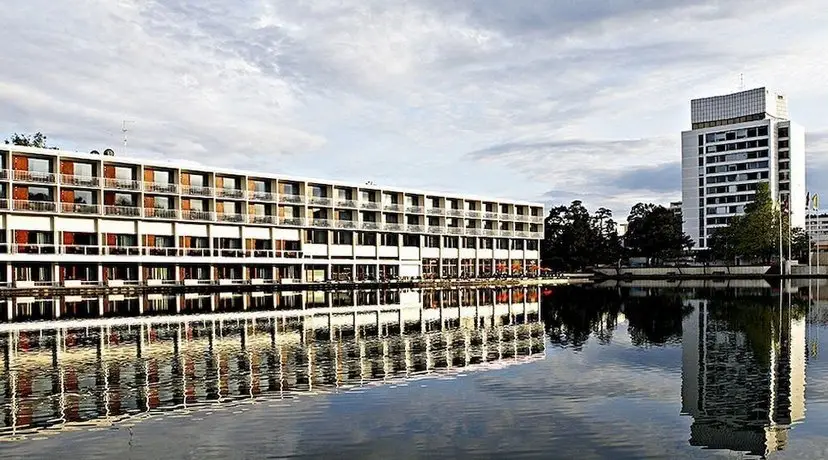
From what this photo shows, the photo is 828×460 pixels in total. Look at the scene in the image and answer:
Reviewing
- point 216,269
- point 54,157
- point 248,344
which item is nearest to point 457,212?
point 216,269

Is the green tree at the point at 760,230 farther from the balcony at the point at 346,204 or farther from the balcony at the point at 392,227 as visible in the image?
the balcony at the point at 346,204

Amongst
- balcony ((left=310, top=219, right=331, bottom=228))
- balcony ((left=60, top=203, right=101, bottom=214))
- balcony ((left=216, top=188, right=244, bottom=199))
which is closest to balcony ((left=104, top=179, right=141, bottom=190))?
balcony ((left=60, top=203, right=101, bottom=214))

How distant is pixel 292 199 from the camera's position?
83750 mm

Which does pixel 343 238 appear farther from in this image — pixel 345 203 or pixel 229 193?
pixel 229 193

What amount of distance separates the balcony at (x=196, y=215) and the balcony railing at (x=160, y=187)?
2.27 metres

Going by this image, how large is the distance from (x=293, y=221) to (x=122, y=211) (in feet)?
61.9

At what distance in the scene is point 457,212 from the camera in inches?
4038

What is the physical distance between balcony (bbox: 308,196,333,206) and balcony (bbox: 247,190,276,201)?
189 inches

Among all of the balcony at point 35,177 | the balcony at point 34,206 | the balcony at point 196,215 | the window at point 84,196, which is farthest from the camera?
the balcony at point 196,215

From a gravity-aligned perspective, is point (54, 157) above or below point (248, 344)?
above

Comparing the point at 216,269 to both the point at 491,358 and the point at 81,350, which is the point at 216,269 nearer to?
the point at 81,350

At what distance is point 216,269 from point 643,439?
65875 millimetres

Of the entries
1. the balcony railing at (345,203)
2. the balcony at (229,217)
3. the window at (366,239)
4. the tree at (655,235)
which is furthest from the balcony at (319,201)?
the tree at (655,235)

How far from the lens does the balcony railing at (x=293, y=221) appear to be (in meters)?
82.2
